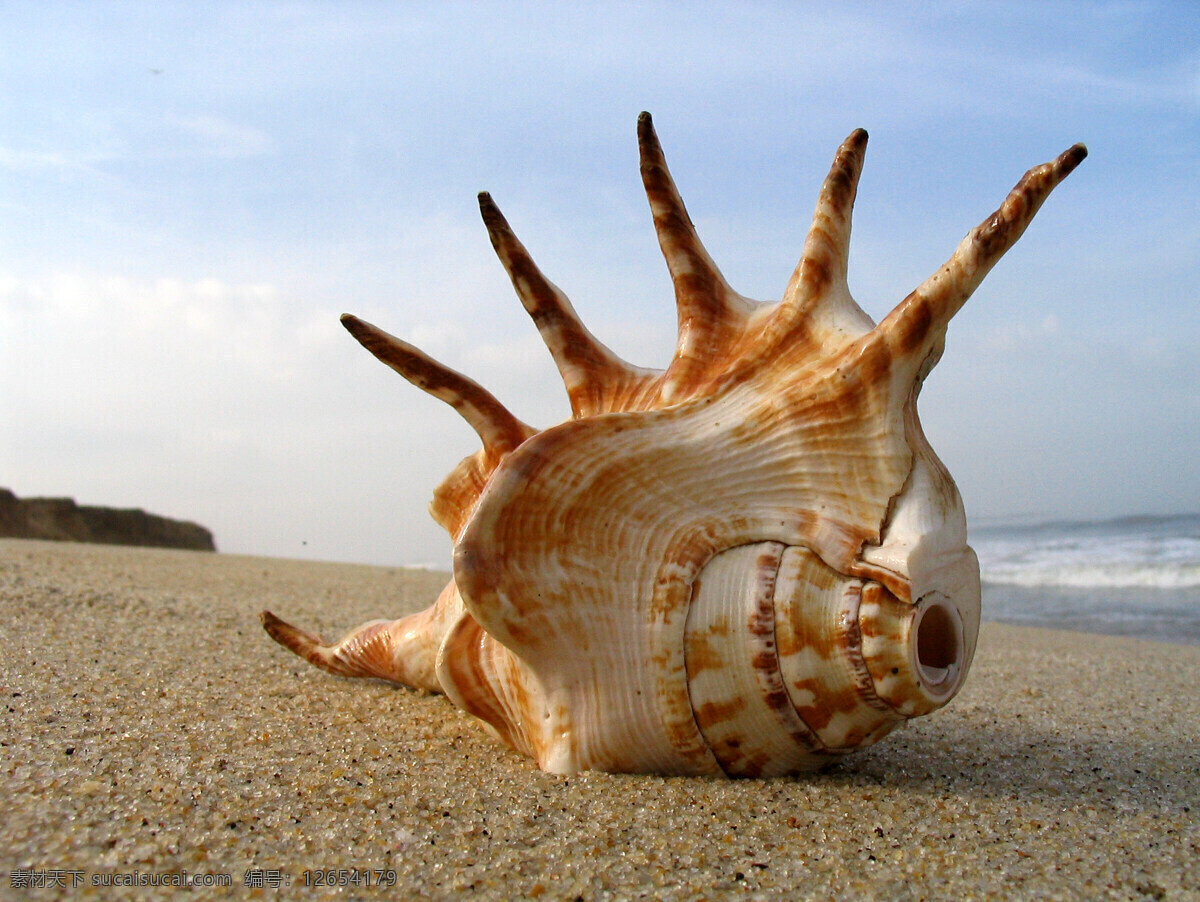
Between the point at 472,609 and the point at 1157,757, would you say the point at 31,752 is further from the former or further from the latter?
the point at 1157,757

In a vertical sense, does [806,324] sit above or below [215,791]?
above

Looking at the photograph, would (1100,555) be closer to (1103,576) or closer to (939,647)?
(1103,576)

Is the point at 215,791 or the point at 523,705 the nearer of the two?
the point at 215,791

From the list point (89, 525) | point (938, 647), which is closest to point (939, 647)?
point (938, 647)

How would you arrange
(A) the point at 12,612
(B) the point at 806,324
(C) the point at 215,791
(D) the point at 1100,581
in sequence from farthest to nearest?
1. (D) the point at 1100,581
2. (A) the point at 12,612
3. (B) the point at 806,324
4. (C) the point at 215,791

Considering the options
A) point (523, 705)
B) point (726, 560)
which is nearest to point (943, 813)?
point (726, 560)

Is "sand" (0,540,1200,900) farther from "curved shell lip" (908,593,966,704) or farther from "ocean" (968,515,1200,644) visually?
"ocean" (968,515,1200,644)
